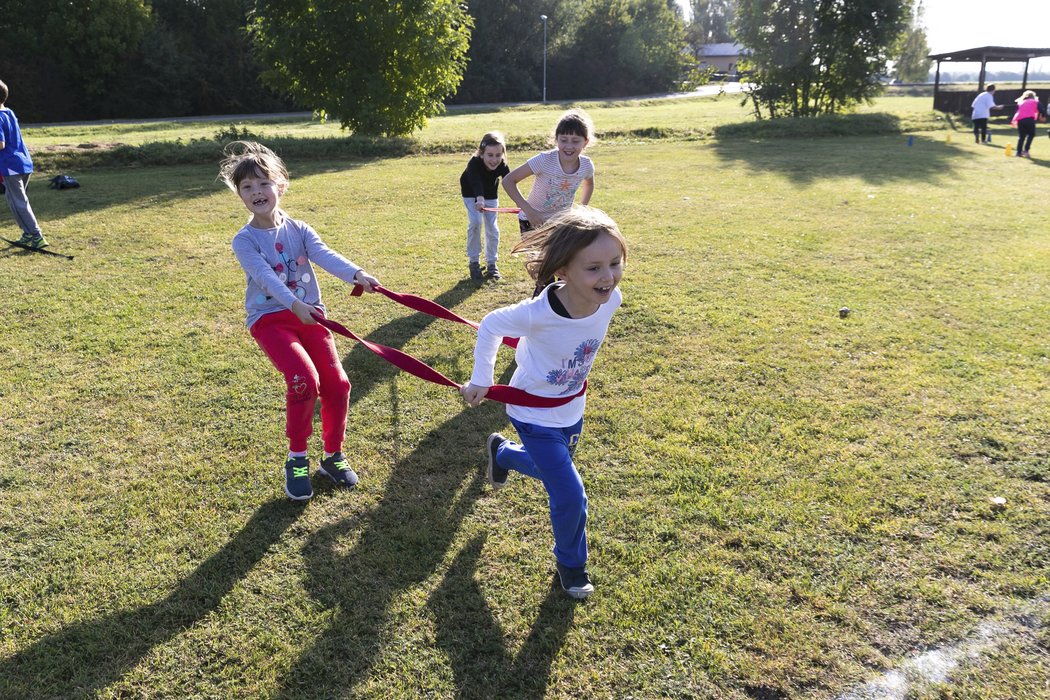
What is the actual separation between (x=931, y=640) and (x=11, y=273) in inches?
401

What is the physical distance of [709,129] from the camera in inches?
999

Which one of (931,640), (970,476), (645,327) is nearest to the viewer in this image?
(931,640)

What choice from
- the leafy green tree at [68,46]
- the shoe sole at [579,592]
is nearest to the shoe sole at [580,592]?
the shoe sole at [579,592]

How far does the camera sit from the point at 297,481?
4059 millimetres

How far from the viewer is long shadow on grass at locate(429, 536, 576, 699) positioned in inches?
113

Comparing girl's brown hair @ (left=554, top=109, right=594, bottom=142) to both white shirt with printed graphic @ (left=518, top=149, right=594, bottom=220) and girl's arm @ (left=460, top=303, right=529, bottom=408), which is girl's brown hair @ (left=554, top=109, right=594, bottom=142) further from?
girl's arm @ (left=460, top=303, right=529, bottom=408)

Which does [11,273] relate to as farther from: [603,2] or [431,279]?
[603,2]

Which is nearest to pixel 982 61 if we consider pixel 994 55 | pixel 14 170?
pixel 994 55

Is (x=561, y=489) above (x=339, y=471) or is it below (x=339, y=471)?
above

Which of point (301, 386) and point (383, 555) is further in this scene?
point (301, 386)

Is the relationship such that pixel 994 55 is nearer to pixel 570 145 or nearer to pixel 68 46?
pixel 570 145

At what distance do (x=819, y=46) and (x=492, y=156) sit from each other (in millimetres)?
23823

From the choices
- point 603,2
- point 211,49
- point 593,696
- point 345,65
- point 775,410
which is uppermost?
point 603,2

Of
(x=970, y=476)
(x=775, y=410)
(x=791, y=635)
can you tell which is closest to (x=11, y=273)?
(x=775, y=410)
